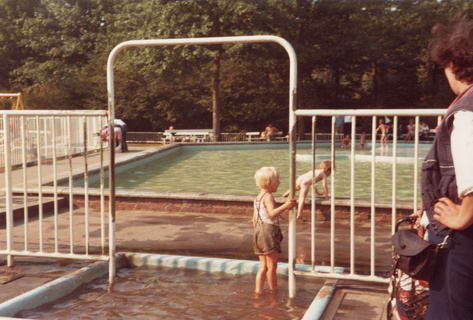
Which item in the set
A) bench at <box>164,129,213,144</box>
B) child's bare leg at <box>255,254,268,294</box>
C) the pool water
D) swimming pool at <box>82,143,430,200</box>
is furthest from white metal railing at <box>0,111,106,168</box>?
bench at <box>164,129,213,144</box>

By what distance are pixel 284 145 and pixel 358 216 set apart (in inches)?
786

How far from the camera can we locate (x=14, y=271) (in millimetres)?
5930

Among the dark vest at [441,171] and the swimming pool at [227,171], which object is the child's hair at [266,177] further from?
the swimming pool at [227,171]

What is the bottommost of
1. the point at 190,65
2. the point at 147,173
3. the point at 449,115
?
the point at 147,173

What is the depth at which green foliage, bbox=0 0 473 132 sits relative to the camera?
110ft

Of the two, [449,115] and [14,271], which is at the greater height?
[449,115]

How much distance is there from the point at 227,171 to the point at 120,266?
1184 centimetres

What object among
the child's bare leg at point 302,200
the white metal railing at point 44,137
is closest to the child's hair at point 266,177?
the child's bare leg at point 302,200

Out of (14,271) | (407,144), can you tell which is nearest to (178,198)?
(14,271)

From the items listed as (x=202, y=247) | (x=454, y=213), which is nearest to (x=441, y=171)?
(x=454, y=213)

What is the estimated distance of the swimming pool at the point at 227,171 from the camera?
13.8m

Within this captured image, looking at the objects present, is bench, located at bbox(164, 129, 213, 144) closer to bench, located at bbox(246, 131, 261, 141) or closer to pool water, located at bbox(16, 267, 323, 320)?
bench, located at bbox(246, 131, 261, 141)

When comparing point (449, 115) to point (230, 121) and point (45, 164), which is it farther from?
point (230, 121)

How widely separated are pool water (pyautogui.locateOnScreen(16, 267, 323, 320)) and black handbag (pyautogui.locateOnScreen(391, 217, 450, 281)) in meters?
1.91
